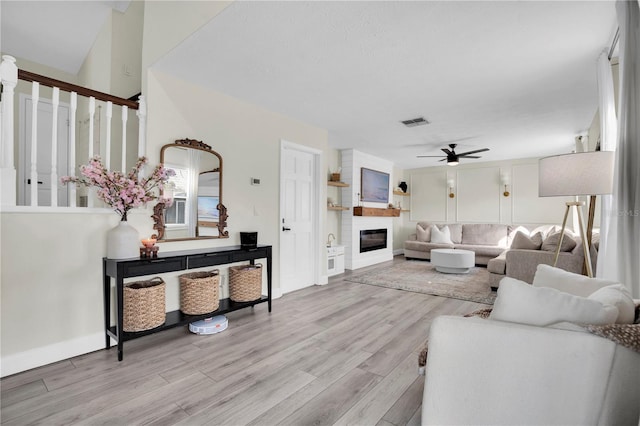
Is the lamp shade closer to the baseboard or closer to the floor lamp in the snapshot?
the floor lamp

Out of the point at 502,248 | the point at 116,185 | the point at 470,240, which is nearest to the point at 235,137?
the point at 116,185

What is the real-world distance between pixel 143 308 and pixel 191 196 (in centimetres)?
122

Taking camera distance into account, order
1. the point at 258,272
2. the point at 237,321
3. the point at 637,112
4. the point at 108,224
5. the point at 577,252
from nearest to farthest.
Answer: the point at 637,112
the point at 108,224
the point at 237,321
the point at 258,272
the point at 577,252

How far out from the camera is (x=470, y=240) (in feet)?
24.6

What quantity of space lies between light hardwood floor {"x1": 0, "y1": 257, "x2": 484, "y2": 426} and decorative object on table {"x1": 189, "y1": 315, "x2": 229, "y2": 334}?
67 millimetres

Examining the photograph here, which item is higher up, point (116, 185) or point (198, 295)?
point (116, 185)

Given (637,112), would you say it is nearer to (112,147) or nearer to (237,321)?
(237,321)

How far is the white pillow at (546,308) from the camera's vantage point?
3.74 ft

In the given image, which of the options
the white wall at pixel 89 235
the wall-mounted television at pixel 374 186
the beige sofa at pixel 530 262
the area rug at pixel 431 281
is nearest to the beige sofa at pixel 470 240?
the area rug at pixel 431 281

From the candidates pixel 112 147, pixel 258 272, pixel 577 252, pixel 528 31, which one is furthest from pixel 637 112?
pixel 112 147

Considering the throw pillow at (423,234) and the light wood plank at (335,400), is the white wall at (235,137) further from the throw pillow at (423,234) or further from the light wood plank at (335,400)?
the throw pillow at (423,234)

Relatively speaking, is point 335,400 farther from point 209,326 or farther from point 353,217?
point 353,217

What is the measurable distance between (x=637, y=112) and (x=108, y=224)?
3.84 metres

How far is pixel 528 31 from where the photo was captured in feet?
7.30
